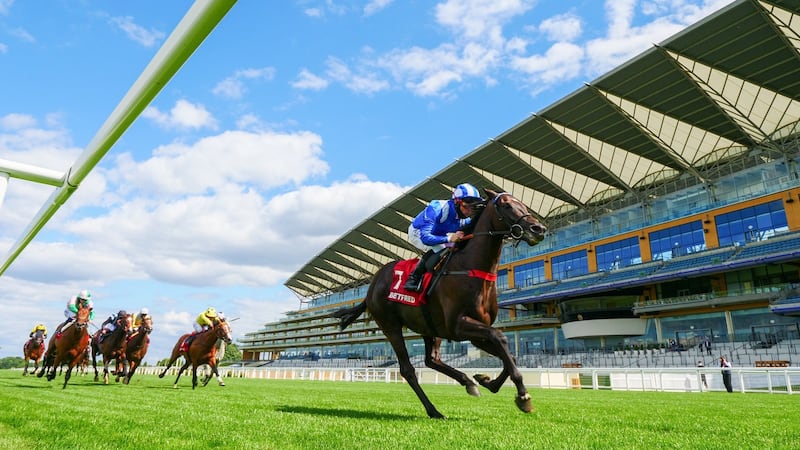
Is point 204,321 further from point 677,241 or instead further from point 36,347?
point 677,241

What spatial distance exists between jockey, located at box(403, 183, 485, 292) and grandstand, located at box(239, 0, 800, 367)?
27.4 meters

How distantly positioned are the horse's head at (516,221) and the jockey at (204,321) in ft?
33.6

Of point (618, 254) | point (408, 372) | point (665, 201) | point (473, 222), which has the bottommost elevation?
point (408, 372)

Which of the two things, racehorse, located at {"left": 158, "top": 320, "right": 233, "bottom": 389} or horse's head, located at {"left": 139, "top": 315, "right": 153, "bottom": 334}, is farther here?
horse's head, located at {"left": 139, "top": 315, "right": 153, "bottom": 334}

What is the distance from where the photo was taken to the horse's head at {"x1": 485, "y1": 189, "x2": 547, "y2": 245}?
4860 mm

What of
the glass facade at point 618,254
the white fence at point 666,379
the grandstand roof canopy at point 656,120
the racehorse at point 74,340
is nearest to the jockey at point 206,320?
the racehorse at point 74,340

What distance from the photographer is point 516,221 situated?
16.5 feet

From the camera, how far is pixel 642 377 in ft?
60.9

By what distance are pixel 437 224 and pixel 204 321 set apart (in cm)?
1045

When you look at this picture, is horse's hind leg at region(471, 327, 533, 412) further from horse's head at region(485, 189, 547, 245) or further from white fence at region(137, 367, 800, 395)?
white fence at region(137, 367, 800, 395)

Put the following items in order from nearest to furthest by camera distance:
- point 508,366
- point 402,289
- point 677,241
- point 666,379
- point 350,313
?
point 508,366 → point 402,289 → point 350,313 → point 666,379 → point 677,241

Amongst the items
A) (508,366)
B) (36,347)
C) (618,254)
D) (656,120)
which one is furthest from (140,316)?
(618,254)

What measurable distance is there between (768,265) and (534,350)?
2046 cm

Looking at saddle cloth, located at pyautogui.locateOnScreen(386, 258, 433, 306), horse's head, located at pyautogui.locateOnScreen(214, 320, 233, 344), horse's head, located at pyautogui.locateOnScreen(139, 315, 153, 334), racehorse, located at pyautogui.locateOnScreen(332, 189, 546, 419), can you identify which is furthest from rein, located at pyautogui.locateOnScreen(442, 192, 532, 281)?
horse's head, located at pyautogui.locateOnScreen(139, 315, 153, 334)
